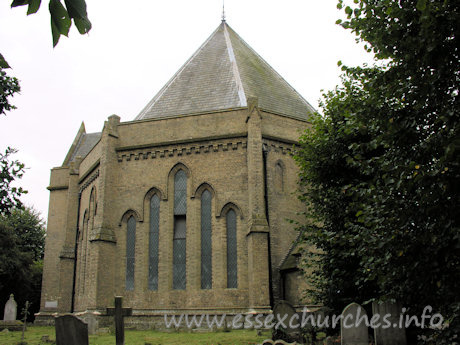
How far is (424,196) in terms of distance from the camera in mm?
6258

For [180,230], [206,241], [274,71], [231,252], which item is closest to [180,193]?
[180,230]

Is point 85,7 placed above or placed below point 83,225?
below

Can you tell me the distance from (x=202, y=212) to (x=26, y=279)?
22.4m

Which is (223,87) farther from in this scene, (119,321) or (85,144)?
(85,144)

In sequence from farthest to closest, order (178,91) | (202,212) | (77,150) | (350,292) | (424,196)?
1. (77,150)
2. (178,91)
3. (202,212)
4. (350,292)
5. (424,196)

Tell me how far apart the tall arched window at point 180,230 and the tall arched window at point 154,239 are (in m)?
0.81

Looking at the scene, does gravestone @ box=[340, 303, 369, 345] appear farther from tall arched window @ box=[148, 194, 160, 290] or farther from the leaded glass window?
the leaded glass window

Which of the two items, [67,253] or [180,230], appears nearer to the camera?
[180,230]

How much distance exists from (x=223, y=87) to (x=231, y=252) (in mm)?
8777

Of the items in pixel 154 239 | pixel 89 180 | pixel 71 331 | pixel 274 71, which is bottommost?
pixel 71 331

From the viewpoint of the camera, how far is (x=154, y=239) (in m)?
19.7

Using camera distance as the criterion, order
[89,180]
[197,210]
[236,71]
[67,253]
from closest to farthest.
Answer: [197,210]
[236,71]
[89,180]
[67,253]

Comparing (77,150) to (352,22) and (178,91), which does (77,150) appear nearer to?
(178,91)

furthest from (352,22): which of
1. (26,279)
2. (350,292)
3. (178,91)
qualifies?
(26,279)
